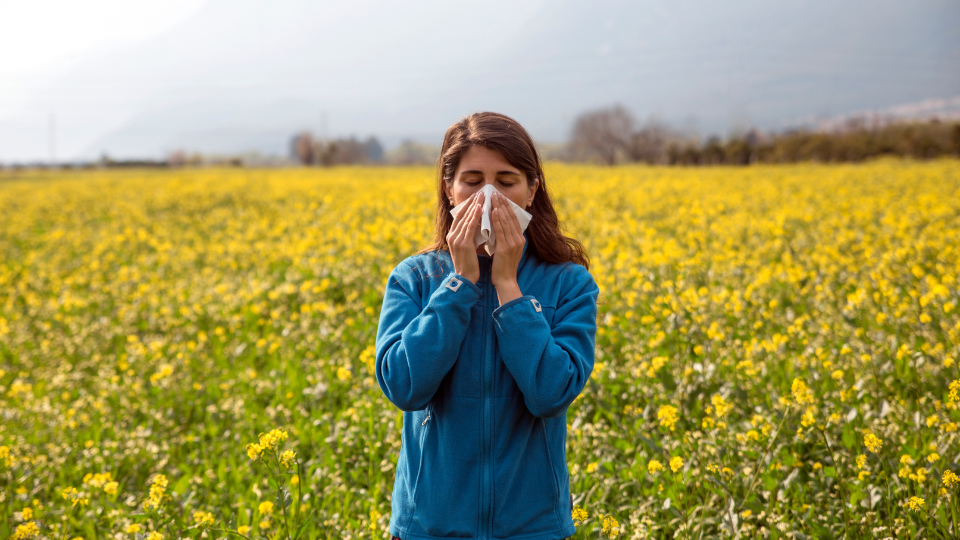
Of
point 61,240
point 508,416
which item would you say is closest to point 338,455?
point 508,416

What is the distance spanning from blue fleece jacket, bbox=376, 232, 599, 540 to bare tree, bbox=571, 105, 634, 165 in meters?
61.0

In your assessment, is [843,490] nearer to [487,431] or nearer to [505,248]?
[487,431]

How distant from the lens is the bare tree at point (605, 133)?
62.3 metres

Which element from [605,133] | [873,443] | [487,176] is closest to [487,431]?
[487,176]

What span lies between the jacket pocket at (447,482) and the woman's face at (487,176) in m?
0.52

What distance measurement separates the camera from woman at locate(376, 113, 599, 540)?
1.38 meters

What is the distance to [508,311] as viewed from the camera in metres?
1.39

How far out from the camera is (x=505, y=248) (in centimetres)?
140

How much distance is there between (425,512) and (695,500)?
1.54m

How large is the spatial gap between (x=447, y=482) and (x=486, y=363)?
29 centimetres

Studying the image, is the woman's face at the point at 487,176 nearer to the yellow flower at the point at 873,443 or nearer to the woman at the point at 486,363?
the woman at the point at 486,363

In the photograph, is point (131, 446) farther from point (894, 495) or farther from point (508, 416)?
point (894, 495)

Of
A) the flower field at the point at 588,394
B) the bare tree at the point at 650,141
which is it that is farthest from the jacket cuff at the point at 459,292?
the bare tree at the point at 650,141

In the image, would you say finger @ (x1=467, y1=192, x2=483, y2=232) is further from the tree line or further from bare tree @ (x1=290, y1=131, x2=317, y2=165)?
bare tree @ (x1=290, y1=131, x2=317, y2=165)
